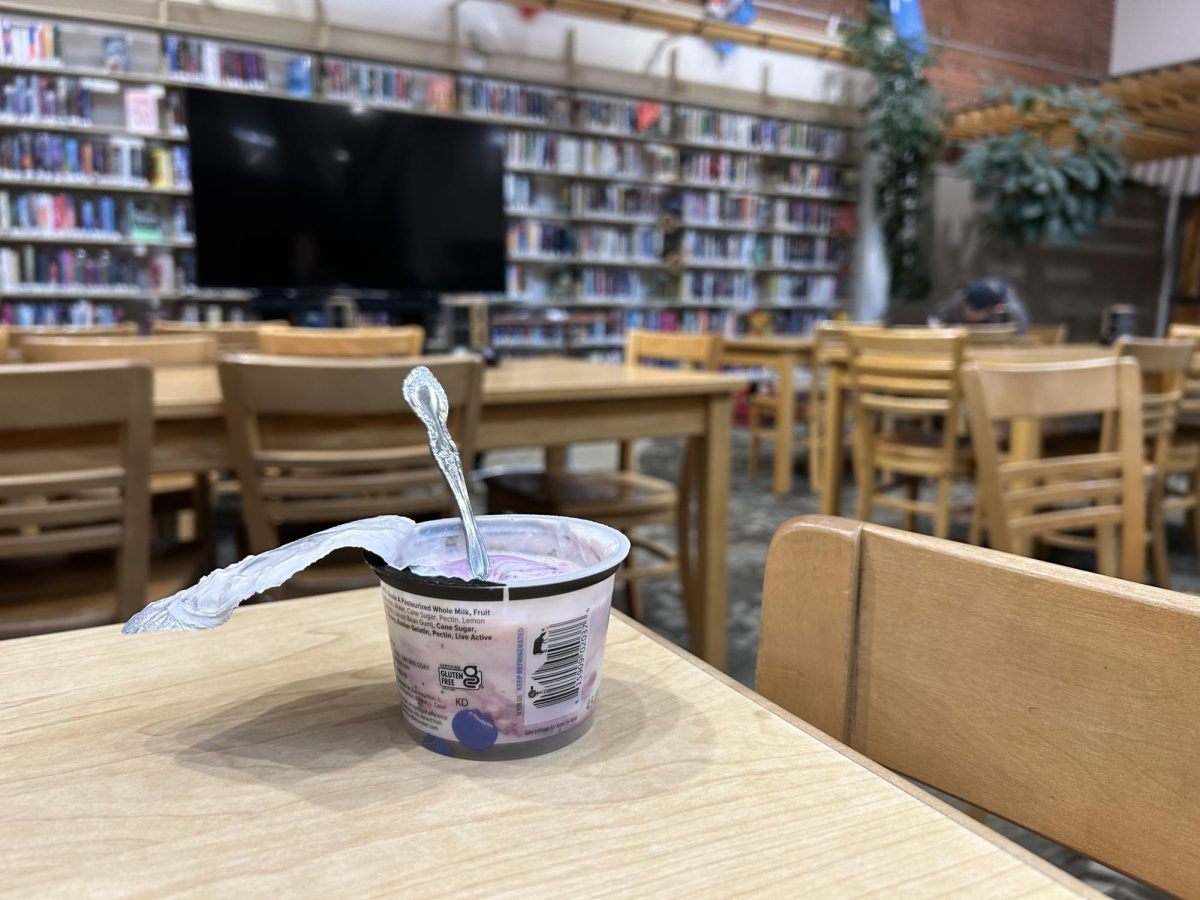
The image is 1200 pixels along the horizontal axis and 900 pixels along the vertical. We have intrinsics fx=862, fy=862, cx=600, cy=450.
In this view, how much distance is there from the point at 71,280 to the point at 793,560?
17.8 feet

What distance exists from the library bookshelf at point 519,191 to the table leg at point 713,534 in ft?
13.0

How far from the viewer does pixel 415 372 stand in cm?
41

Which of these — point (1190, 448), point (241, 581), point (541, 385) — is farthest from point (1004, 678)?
point (1190, 448)

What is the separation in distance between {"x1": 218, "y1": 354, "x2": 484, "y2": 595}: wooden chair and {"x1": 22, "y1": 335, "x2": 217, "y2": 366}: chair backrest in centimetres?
25

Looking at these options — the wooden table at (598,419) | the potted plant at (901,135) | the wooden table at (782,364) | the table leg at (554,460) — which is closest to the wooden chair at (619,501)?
the wooden table at (598,419)

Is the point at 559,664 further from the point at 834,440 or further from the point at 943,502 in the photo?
the point at 834,440

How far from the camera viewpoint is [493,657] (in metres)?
0.35

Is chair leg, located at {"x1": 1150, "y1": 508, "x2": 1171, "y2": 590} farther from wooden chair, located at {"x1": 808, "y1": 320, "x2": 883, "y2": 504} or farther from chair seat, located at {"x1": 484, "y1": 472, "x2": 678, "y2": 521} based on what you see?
chair seat, located at {"x1": 484, "y1": 472, "x2": 678, "y2": 521}

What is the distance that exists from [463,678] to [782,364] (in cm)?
388

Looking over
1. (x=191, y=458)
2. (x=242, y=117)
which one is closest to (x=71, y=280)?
(x=242, y=117)

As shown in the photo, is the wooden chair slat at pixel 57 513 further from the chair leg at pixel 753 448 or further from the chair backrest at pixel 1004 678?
the chair leg at pixel 753 448

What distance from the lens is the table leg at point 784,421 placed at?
13.4 ft

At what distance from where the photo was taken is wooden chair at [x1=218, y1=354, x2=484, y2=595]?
1.32 m

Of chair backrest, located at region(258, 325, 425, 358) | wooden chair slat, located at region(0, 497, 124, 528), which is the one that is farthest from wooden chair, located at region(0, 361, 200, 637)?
chair backrest, located at region(258, 325, 425, 358)
